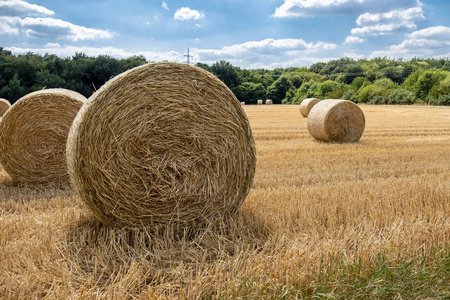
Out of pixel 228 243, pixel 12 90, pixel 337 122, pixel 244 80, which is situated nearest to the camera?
pixel 228 243

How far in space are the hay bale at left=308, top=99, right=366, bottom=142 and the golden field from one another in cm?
499

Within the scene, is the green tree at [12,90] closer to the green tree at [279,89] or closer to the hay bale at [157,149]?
the hay bale at [157,149]

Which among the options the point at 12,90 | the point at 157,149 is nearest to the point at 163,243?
the point at 157,149

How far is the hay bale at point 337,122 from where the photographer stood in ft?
35.3

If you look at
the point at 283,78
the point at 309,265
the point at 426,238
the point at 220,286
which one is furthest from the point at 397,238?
the point at 283,78

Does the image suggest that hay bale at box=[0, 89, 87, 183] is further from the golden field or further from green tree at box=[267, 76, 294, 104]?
green tree at box=[267, 76, 294, 104]

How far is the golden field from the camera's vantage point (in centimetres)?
269

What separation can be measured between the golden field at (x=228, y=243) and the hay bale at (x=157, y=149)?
238mm

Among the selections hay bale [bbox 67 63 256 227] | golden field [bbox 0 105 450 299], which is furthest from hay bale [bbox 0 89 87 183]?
hay bale [bbox 67 63 256 227]

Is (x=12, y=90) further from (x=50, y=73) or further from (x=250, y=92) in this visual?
(x=250, y=92)

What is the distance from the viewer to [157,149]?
3848 mm

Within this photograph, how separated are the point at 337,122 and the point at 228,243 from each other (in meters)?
8.13

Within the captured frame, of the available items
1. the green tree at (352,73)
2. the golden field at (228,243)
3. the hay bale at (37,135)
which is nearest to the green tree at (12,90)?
the hay bale at (37,135)

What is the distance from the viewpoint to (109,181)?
3738 mm
